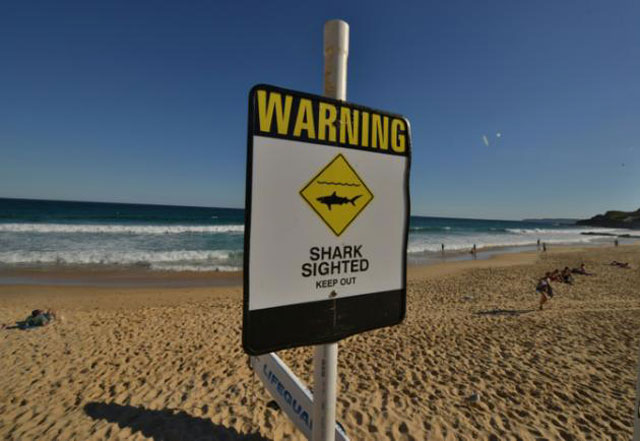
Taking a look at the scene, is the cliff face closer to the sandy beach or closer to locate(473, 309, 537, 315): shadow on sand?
locate(473, 309, 537, 315): shadow on sand

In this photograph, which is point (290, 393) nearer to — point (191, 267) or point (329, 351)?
point (329, 351)

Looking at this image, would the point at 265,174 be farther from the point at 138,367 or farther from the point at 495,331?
the point at 495,331

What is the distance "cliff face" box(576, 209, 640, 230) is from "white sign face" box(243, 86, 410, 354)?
124590mm

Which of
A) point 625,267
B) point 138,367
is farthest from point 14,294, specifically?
point 625,267

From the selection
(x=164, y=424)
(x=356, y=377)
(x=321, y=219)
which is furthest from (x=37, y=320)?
(x=321, y=219)

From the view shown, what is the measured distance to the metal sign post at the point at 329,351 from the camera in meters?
1.14

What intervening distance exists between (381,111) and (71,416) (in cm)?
532

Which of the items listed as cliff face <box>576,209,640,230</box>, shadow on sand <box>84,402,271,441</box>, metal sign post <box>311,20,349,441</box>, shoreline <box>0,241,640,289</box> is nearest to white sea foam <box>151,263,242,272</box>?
shoreline <box>0,241,640,289</box>

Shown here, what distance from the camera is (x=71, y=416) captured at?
394cm

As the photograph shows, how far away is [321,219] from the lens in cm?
110

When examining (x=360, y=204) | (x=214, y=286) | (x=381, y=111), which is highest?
(x=381, y=111)

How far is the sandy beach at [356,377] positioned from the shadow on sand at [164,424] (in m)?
0.02

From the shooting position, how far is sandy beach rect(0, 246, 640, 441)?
12.4 feet

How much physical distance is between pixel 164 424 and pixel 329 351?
377 centimetres
